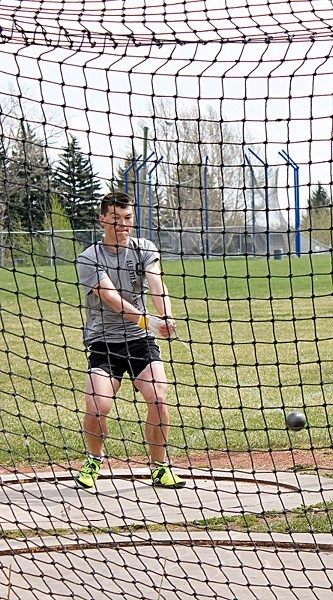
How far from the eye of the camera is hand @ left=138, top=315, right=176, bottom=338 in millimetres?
5918

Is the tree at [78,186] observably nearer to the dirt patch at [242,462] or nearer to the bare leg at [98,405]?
the bare leg at [98,405]

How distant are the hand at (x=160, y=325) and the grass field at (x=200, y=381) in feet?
0.56

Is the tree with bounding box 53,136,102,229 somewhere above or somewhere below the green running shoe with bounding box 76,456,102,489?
above

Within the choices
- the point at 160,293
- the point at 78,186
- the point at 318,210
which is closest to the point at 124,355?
the point at 160,293

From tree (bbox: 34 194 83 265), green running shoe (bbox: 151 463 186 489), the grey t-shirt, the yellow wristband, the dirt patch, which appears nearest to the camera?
tree (bbox: 34 194 83 265)

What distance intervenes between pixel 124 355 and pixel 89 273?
0.53m

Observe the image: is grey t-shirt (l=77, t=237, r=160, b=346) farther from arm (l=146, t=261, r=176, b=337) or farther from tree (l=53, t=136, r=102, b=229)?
tree (l=53, t=136, r=102, b=229)

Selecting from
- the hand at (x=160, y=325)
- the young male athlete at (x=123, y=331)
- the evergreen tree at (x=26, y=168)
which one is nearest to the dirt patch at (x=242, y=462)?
the young male athlete at (x=123, y=331)

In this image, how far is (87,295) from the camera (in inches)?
241

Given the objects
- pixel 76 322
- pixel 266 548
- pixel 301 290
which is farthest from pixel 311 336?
pixel 266 548

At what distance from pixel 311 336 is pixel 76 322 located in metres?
4.38

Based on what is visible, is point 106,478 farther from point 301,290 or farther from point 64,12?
point 301,290

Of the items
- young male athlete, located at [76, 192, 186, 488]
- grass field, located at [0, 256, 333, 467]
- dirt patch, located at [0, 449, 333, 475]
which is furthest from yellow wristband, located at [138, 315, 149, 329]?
dirt patch, located at [0, 449, 333, 475]

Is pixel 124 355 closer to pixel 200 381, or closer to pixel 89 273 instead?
pixel 89 273
